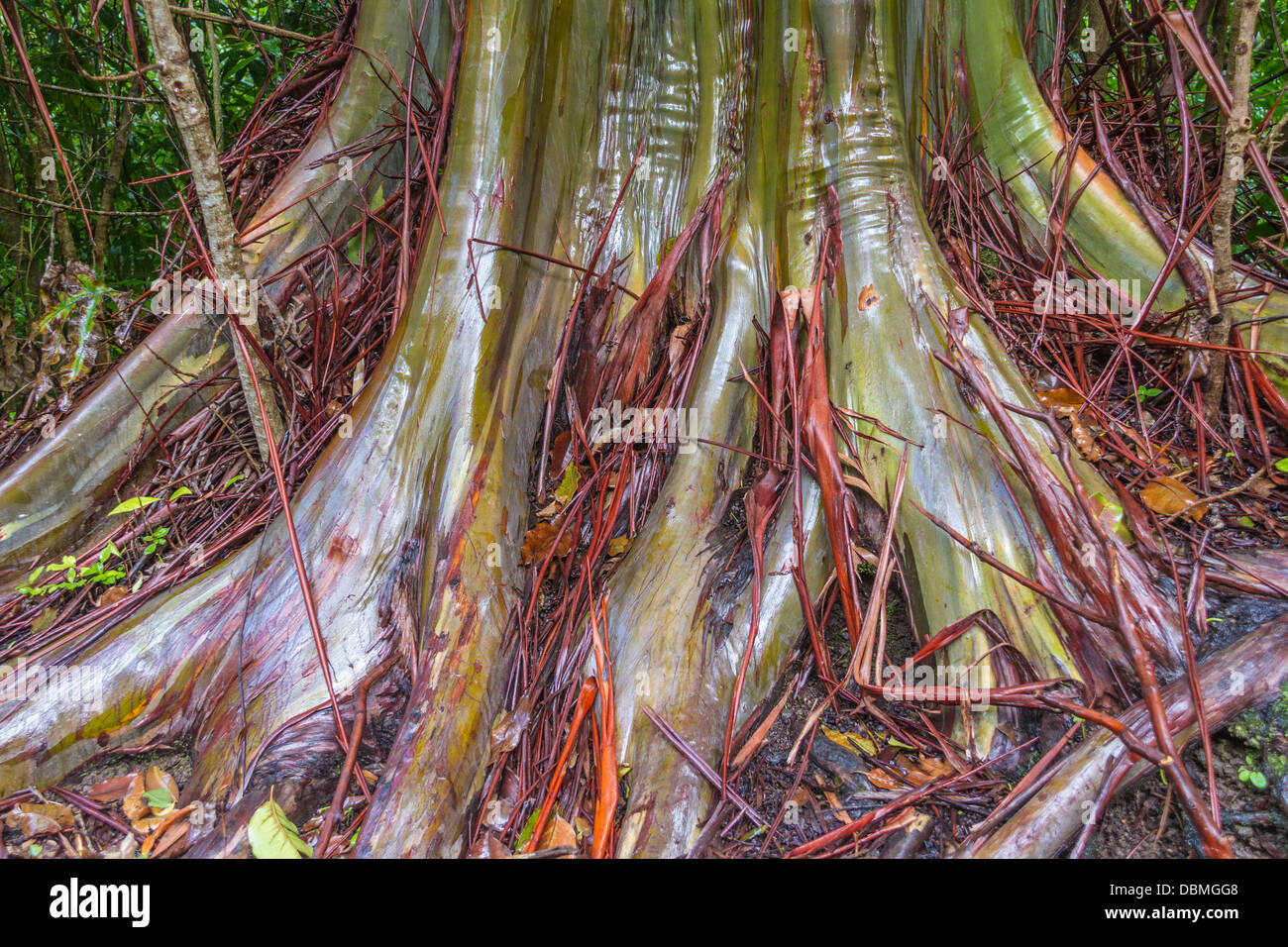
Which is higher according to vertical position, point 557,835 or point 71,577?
point 71,577

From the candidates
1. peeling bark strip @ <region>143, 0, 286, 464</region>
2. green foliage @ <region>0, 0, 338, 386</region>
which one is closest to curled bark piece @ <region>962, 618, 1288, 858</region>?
peeling bark strip @ <region>143, 0, 286, 464</region>

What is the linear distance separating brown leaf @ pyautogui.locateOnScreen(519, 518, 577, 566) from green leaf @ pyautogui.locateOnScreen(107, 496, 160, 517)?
4.91ft

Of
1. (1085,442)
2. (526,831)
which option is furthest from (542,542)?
(1085,442)

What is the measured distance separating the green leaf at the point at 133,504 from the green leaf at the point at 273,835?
1.40 m

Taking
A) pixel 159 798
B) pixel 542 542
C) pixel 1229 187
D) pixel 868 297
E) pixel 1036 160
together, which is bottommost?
pixel 159 798

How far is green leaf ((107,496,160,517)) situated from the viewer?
98.3 inches

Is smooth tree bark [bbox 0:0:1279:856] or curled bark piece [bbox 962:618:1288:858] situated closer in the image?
curled bark piece [bbox 962:618:1288:858]

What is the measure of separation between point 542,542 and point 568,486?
0.75ft

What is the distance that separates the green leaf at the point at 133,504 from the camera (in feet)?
8.20

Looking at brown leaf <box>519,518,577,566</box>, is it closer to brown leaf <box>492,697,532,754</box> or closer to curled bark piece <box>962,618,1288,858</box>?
brown leaf <box>492,697,532,754</box>

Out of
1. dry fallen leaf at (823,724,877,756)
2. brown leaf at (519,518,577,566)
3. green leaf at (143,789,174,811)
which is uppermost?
brown leaf at (519,518,577,566)

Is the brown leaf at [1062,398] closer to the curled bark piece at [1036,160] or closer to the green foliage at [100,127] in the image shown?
the curled bark piece at [1036,160]

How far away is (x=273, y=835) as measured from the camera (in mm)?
1608

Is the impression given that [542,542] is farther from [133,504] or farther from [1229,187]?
[1229,187]
